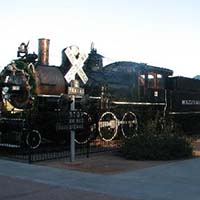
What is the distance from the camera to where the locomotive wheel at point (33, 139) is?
1465 centimetres

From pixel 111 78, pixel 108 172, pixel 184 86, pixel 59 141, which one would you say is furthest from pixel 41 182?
pixel 184 86

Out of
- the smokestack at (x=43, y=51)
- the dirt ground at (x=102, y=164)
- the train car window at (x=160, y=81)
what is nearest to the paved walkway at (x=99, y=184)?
the dirt ground at (x=102, y=164)

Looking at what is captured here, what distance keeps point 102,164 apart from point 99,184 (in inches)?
122

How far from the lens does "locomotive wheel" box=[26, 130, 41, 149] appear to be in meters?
14.6

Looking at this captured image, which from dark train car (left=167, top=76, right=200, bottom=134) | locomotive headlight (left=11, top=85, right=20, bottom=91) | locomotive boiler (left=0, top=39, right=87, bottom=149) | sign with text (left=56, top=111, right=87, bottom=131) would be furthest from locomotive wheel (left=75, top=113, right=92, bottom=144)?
dark train car (left=167, top=76, right=200, bottom=134)

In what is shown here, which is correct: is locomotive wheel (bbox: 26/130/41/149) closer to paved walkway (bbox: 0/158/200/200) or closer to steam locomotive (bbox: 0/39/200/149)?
steam locomotive (bbox: 0/39/200/149)

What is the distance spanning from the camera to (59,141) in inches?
672

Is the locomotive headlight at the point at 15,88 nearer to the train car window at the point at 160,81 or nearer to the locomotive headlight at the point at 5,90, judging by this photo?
the locomotive headlight at the point at 5,90

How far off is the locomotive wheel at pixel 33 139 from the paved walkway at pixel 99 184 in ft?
A: 7.90

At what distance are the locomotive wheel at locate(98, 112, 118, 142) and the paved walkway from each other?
552 centimetres

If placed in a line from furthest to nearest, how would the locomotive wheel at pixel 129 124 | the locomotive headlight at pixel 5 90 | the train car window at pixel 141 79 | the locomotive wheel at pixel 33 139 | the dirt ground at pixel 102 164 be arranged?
the train car window at pixel 141 79 < the locomotive wheel at pixel 129 124 < the locomotive headlight at pixel 5 90 < the locomotive wheel at pixel 33 139 < the dirt ground at pixel 102 164

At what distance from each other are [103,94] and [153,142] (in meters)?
4.18

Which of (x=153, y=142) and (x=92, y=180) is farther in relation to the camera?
(x=153, y=142)

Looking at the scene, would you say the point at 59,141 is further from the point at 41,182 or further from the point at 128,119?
the point at 41,182
